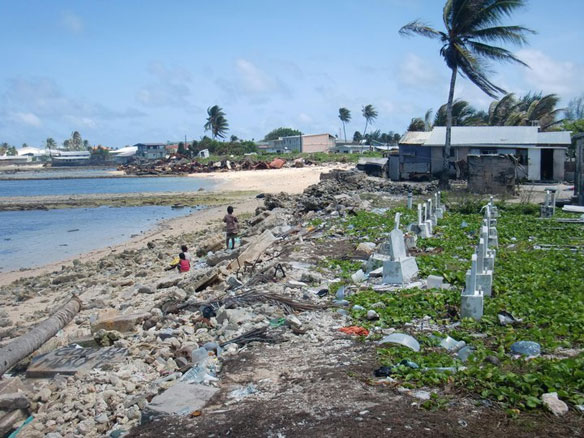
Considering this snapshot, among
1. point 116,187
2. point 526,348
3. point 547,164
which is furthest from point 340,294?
point 116,187

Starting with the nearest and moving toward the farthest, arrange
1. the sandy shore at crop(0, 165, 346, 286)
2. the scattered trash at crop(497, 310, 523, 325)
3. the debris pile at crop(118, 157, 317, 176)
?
the scattered trash at crop(497, 310, 523, 325) < the sandy shore at crop(0, 165, 346, 286) < the debris pile at crop(118, 157, 317, 176)

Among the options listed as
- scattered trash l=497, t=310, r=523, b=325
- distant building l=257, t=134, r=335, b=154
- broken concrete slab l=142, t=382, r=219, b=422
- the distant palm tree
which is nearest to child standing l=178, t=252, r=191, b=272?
broken concrete slab l=142, t=382, r=219, b=422

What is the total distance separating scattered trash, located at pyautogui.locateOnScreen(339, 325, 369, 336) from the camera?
5938mm

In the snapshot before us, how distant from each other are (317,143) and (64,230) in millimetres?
64062

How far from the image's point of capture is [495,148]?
30.2 metres

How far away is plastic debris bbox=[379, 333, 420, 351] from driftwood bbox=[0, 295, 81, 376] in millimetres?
5004

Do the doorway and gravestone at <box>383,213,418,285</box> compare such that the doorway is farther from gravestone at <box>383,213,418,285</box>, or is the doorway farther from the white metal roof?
gravestone at <box>383,213,418,285</box>

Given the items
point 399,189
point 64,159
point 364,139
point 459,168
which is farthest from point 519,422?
point 64,159

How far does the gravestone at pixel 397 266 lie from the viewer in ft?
26.0

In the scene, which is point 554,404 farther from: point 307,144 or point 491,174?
point 307,144

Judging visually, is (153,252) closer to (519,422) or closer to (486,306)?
(486,306)

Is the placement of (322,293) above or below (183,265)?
above

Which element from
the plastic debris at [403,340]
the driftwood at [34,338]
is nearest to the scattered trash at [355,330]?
the plastic debris at [403,340]

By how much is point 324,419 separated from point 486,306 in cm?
298
